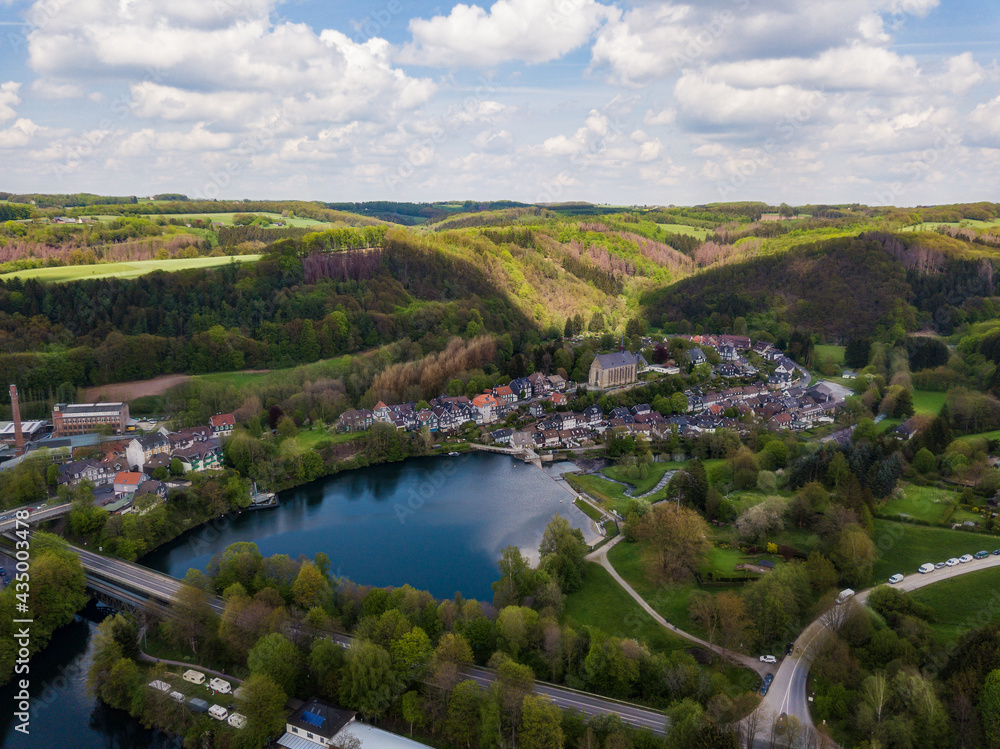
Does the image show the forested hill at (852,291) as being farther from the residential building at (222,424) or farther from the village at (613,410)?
the residential building at (222,424)

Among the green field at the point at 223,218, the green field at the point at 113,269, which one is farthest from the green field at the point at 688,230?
the green field at the point at 113,269

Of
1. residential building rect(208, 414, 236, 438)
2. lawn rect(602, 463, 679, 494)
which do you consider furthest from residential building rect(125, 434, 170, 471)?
lawn rect(602, 463, 679, 494)

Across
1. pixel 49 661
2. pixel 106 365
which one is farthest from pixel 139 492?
pixel 106 365

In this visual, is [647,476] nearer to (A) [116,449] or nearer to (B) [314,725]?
(B) [314,725]

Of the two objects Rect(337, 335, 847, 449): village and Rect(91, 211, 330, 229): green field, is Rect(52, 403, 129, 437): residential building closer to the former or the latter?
Rect(337, 335, 847, 449): village

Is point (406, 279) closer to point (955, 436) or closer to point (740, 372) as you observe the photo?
point (740, 372)
